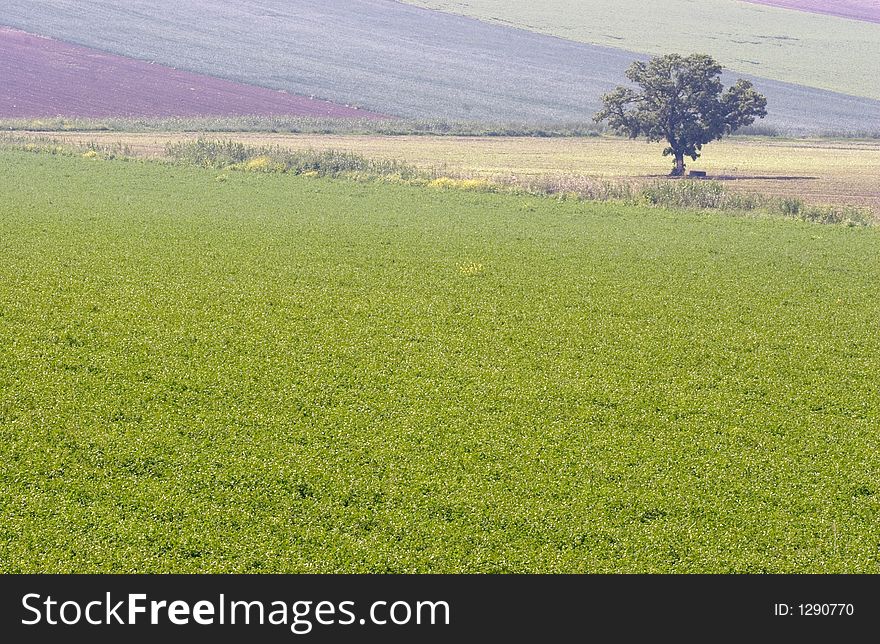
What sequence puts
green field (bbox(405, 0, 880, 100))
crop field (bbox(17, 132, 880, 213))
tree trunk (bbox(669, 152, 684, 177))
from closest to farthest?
crop field (bbox(17, 132, 880, 213)) < tree trunk (bbox(669, 152, 684, 177)) < green field (bbox(405, 0, 880, 100))

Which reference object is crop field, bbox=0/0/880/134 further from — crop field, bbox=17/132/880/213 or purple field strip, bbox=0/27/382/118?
crop field, bbox=17/132/880/213

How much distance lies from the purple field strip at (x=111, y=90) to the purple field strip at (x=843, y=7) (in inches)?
3616

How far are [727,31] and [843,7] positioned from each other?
24428 millimetres

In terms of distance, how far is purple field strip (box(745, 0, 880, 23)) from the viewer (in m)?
157

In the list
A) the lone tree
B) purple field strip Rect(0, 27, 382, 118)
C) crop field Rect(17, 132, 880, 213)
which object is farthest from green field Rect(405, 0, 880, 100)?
the lone tree

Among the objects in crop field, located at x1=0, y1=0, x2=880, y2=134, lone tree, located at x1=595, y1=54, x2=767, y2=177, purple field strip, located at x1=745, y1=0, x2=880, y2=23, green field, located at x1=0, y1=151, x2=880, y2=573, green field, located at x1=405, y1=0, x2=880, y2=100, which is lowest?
green field, located at x1=0, y1=151, x2=880, y2=573

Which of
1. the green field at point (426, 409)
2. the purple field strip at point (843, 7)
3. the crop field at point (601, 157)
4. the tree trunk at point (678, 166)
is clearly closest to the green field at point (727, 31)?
the purple field strip at point (843, 7)

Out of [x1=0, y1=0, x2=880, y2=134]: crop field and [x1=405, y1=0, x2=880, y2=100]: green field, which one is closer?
[x1=0, y1=0, x2=880, y2=134]: crop field

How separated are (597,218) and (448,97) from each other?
8232 cm

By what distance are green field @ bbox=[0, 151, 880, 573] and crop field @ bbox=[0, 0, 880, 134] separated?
3243 inches

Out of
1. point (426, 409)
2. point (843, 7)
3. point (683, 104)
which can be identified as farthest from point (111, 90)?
point (843, 7)

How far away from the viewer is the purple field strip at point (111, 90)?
88.3 m

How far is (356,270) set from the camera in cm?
2348
